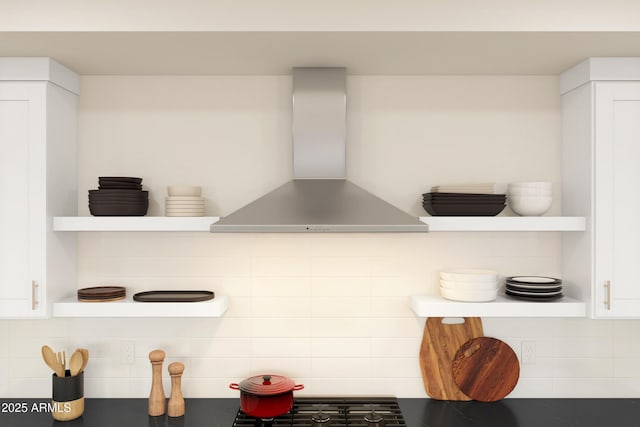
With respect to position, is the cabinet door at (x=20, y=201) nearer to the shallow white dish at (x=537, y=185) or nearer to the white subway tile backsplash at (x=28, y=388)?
the white subway tile backsplash at (x=28, y=388)

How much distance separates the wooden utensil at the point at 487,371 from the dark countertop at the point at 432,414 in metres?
0.06

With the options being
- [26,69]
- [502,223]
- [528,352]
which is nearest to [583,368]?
[528,352]

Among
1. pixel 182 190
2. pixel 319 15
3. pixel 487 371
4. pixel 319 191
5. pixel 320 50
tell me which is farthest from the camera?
pixel 487 371

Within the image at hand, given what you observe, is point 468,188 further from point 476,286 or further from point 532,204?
point 476,286

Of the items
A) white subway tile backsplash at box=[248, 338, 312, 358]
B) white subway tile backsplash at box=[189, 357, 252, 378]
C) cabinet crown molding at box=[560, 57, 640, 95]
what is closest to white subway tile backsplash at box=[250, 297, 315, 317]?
white subway tile backsplash at box=[248, 338, 312, 358]

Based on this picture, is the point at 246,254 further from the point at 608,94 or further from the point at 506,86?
the point at 608,94

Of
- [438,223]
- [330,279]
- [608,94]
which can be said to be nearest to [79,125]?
[330,279]

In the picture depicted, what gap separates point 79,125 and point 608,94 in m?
2.57

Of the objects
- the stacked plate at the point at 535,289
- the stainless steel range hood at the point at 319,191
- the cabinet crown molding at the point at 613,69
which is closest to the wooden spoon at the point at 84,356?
the stainless steel range hood at the point at 319,191

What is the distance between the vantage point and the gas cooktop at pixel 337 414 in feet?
7.50

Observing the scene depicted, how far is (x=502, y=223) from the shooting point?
92.3 inches

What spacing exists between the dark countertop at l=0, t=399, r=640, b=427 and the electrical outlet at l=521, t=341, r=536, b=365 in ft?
0.63

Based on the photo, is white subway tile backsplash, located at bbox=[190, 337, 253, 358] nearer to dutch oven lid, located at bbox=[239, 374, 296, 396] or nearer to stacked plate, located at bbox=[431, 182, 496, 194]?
dutch oven lid, located at bbox=[239, 374, 296, 396]

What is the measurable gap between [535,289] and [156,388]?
185 centimetres
